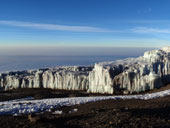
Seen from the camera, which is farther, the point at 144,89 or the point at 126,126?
the point at 144,89

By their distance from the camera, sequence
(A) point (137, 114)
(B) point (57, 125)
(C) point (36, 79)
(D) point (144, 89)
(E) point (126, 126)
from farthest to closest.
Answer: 1. (C) point (36, 79)
2. (D) point (144, 89)
3. (A) point (137, 114)
4. (B) point (57, 125)
5. (E) point (126, 126)

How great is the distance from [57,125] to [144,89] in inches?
1314

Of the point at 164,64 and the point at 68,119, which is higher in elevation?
the point at 164,64

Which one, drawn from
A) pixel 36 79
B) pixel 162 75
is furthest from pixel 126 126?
pixel 36 79

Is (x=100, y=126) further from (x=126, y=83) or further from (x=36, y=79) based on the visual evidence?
(x=36, y=79)

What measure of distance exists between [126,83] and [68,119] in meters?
32.0

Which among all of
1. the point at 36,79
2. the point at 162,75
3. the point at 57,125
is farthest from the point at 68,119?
the point at 36,79

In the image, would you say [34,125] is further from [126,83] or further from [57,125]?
[126,83]

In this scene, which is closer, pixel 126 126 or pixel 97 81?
pixel 126 126

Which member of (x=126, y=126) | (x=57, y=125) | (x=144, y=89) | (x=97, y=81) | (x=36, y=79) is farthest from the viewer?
(x=36, y=79)

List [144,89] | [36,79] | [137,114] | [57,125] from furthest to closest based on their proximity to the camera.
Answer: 1. [36,79]
2. [144,89]
3. [137,114]
4. [57,125]

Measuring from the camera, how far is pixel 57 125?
13227mm

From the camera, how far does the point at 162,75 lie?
48.2 m

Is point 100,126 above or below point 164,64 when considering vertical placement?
below
